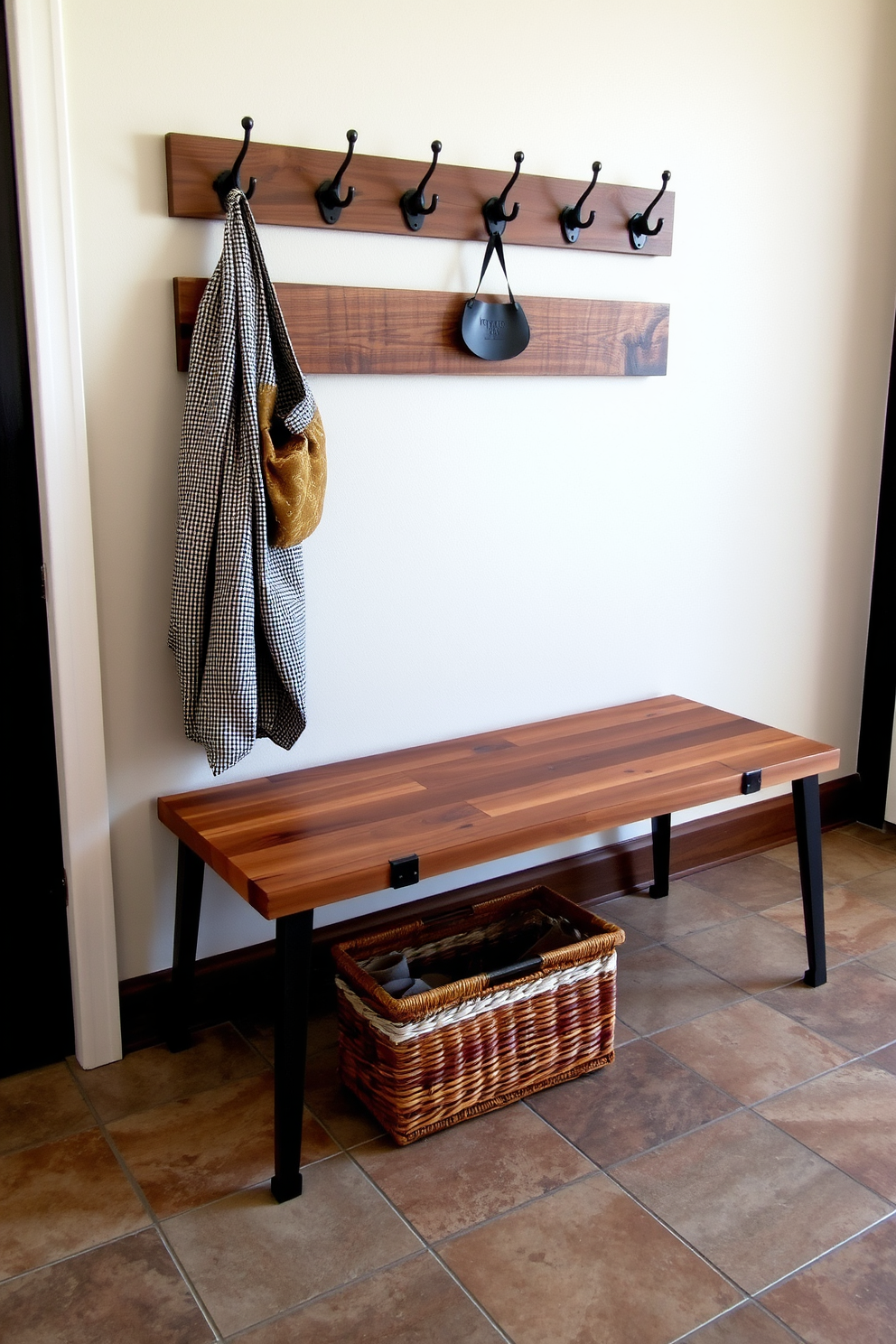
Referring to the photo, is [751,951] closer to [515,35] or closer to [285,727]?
[285,727]

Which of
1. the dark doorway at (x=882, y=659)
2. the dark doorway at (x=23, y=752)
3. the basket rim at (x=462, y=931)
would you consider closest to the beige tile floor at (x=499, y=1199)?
the dark doorway at (x=23, y=752)

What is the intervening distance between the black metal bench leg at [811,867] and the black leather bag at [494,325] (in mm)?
1065

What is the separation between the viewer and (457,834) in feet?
6.17

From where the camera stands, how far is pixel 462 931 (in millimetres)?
2223

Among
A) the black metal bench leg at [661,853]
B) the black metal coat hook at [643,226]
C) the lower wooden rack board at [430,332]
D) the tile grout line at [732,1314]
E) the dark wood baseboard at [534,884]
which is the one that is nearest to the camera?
the tile grout line at [732,1314]

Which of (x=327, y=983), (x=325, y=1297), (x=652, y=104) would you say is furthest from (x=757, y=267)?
(x=325, y=1297)

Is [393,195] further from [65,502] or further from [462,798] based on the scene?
[462,798]

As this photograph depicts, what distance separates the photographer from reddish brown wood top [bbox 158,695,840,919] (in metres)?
1.79

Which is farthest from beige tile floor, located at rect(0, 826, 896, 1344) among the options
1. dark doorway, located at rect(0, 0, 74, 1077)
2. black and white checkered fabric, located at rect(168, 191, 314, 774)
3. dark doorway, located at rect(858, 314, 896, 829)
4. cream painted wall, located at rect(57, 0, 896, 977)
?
dark doorway, located at rect(858, 314, 896, 829)

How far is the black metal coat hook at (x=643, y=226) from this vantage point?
94.7 inches

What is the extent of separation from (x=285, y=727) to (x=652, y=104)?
1.56 metres

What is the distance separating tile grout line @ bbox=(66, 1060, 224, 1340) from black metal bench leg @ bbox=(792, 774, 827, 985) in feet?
4.55

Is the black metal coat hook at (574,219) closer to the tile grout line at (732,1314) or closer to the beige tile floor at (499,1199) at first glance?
the beige tile floor at (499,1199)

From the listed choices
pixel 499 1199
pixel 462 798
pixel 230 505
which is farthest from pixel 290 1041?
pixel 230 505
